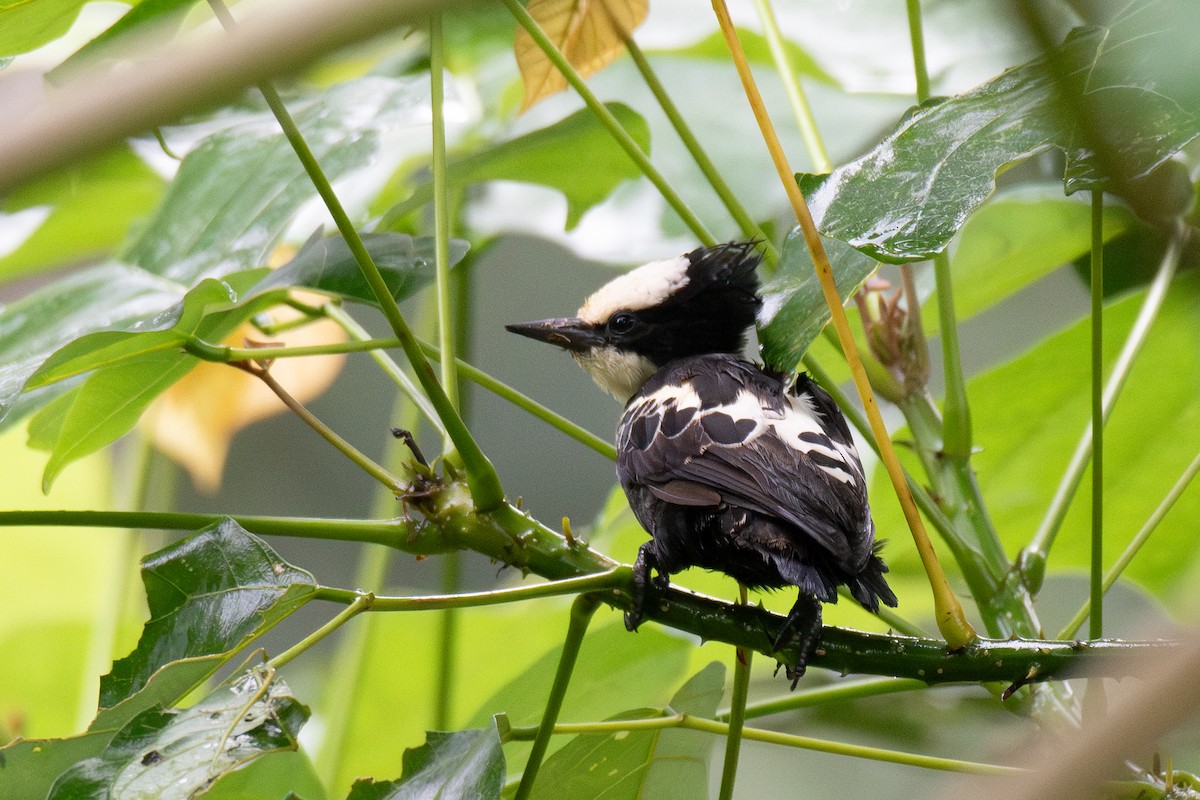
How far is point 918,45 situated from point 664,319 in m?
0.80

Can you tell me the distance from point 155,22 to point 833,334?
2.85ft

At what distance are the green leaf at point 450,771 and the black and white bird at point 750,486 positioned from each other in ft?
0.66

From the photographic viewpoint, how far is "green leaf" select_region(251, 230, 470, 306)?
4.10 ft

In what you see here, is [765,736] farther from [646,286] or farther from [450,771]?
[646,286]

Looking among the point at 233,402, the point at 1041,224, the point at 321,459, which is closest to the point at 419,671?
the point at 233,402

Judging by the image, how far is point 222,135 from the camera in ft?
5.44

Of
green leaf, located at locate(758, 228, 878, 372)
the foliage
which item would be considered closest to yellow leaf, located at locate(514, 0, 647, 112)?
the foliage

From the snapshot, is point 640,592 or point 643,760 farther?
point 643,760

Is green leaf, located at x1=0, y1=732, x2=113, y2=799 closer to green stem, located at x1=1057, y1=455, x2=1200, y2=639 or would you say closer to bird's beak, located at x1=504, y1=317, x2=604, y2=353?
green stem, located at x1=1057, y1=455, x2=1200, y2=639

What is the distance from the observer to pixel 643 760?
46.6 inches

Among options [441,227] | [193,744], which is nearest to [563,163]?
[441,227]

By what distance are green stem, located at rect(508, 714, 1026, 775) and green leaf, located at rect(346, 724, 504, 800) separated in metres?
0.08

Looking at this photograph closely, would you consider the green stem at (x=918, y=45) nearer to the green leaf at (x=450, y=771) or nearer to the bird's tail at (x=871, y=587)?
the bird's tail at (x=871, y=587)

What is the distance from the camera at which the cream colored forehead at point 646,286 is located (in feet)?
6.31
